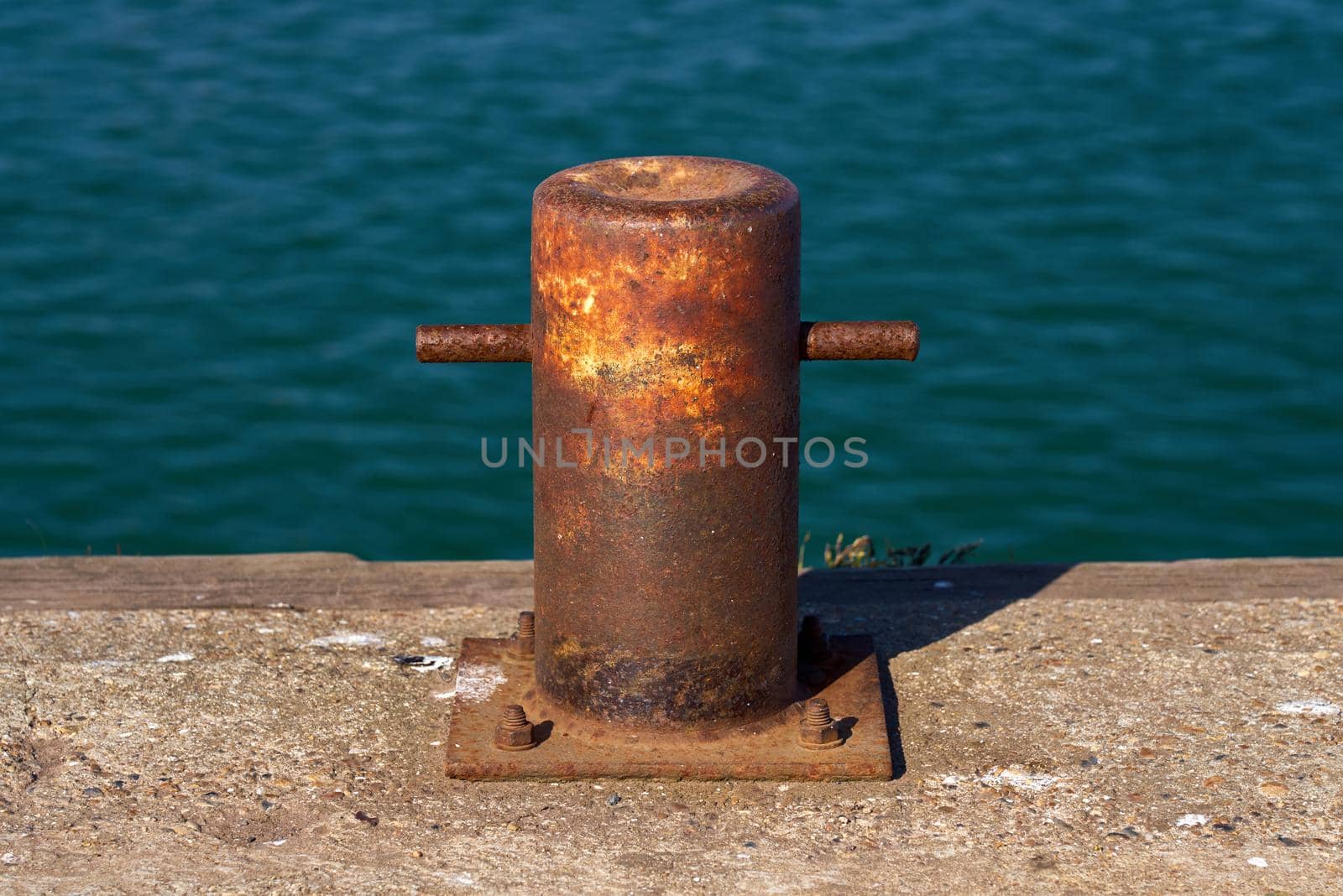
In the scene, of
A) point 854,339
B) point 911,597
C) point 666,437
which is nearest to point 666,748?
point 666,437

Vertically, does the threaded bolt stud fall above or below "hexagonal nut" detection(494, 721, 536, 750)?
above

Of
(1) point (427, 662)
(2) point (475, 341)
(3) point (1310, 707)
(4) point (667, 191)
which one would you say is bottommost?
(1) point (427, 662)

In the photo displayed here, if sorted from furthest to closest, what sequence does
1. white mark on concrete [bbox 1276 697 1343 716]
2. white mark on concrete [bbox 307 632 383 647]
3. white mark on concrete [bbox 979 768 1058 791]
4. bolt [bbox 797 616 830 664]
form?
white mark on concrete [bbox 307 632 383 647]
bolt [bbox 797 616 830 664]
white mark on concrete [bbox 1276 697 1343 716]
white mark on concrete [bbox 979 768 1058 791]

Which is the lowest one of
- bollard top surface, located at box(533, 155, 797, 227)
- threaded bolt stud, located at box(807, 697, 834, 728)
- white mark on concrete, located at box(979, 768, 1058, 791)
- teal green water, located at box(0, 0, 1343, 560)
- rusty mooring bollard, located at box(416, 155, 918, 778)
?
teal green water, located at box(0, 0, 1343, 560)

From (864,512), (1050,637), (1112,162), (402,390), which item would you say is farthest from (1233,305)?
(1050,637)

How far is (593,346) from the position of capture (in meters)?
3.80

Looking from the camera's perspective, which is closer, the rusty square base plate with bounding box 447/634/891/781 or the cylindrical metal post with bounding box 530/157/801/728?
the cylindrical metal post with bounding box 530/157/801/728

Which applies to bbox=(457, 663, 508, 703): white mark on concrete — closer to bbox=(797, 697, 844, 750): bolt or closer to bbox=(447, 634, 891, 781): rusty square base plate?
bbox=(447, 634, 891, 781): rusty square base plate

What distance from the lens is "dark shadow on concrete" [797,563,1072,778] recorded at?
4.79 meters

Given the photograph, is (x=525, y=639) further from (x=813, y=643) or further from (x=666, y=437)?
(x=666, y=437)

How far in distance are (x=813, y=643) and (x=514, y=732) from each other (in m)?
0.84

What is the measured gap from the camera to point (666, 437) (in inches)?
151

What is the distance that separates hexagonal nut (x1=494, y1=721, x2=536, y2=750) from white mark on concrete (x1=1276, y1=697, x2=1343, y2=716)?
5.70ft

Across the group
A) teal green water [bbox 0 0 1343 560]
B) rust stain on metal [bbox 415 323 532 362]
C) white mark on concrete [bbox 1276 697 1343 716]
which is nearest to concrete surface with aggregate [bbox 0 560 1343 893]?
white mark on concrete [bbox 1276 697 1343 716]
